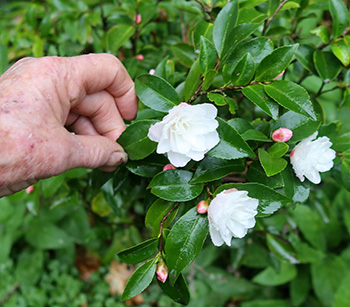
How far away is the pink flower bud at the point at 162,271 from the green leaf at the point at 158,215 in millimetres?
71

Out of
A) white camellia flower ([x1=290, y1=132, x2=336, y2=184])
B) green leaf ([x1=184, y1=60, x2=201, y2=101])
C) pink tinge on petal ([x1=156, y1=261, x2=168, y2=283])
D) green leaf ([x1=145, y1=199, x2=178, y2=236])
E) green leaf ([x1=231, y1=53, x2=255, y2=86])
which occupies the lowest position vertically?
pink tinge on petal ([x1=156, y1=261, x2=168, y2=283])

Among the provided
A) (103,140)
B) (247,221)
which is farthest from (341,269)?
(103,140)

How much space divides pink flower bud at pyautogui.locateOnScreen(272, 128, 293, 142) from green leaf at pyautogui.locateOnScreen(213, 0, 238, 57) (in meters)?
0.21

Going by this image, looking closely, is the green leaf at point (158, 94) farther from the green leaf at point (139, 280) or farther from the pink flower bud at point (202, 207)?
the green leaf at point (139, 280)

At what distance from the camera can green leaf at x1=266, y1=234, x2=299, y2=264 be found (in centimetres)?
116

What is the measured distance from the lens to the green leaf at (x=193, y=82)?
733 mm

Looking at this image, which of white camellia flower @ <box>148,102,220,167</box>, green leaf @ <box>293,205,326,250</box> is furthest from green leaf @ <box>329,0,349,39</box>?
green leaf @ <box>293,205,326,250</box>

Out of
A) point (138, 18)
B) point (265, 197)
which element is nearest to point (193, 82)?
point (265, 197)

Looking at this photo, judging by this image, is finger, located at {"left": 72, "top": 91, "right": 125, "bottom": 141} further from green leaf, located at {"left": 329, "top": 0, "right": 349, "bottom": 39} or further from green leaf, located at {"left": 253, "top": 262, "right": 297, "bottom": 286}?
green leaf, located at {"left": 253, "top": 262, "right": 297, "bottom": 286}

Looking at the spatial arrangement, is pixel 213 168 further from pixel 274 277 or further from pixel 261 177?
pixel 274 277

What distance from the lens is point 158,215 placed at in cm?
73

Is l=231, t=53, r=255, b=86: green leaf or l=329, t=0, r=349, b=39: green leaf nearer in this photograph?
l=231, t=53, r=255, b=86: green leaf

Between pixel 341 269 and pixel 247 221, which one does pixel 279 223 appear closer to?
pixel 341 269

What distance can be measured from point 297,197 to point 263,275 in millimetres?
1110
